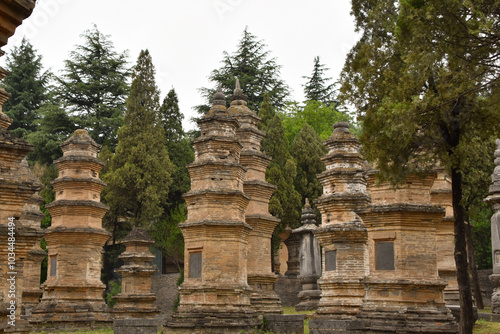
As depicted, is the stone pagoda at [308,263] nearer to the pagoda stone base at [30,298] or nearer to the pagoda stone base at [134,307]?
the pagoda stone base at [134,307]

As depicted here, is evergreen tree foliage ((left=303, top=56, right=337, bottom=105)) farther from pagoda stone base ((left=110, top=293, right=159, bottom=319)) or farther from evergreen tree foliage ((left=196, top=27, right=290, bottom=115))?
pagoda stone base ((left=110, top=293, right=159, bottom=319))

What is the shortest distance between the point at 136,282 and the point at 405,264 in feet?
39.4

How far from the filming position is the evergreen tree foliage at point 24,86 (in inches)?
1650

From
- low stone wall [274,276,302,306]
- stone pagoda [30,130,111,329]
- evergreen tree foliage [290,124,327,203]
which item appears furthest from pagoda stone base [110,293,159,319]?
evergreen tree foliage [290,124,327,203]

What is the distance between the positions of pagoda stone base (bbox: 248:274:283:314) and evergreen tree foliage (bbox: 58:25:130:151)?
61.9 ft

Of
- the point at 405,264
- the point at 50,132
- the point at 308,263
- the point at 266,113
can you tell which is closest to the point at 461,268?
the point at 405,264

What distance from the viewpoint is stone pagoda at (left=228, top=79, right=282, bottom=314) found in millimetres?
20797

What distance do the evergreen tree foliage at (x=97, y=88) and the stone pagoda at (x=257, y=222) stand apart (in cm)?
1595

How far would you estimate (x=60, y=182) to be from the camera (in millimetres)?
20547

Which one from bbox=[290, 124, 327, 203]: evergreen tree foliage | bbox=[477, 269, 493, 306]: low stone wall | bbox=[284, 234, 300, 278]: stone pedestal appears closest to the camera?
bbox=[477, 269, 493, 306]: low stone wall

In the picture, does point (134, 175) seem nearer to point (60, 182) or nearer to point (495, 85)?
point (60, 182)

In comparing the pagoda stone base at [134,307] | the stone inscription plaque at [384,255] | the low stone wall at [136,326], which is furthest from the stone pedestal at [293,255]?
the stone inscription plaque at [384,255]

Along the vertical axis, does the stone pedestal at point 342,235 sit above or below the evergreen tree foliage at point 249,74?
below

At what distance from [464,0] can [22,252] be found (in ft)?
35.5
